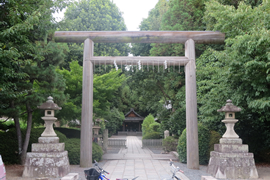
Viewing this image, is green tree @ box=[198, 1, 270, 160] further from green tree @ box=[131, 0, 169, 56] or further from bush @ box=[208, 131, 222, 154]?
green tree @ box=[131, 0, 169, 56]

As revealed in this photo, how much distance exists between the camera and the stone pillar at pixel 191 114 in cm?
846

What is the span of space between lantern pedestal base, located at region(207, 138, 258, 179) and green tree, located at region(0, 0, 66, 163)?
6428 millimetres

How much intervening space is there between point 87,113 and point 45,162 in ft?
8.02

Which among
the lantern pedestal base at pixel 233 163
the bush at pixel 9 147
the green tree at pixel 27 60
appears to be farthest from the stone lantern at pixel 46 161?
the lantern pedestal base at pixel 233 163

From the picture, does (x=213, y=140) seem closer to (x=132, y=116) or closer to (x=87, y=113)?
(x=87, y=113)

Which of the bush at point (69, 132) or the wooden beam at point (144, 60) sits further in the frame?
the bush at point (69, 132)

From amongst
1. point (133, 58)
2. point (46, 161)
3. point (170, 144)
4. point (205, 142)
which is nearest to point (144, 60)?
point (133, 58)

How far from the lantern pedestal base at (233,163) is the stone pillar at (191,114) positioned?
122 cm

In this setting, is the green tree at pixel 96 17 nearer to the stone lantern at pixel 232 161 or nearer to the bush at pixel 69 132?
the bush at pixel 69 132

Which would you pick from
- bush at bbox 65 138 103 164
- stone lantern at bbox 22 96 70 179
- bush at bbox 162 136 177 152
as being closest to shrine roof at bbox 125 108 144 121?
bush at bbox 162 136 177 152

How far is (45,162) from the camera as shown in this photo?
6.98 m

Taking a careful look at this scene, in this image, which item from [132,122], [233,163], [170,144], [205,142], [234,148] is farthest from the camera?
[132,122]

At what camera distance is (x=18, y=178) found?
6734mm

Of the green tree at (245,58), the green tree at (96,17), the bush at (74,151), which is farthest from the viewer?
the green tree at (96,17)
